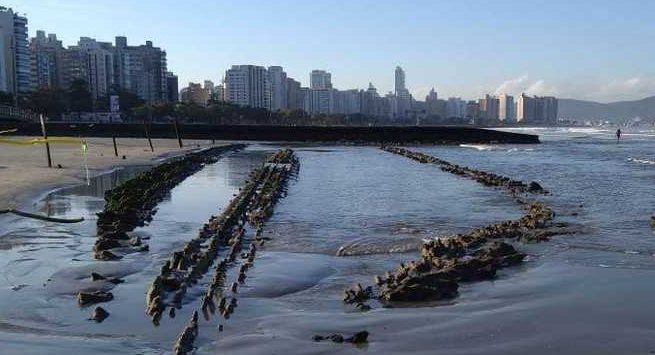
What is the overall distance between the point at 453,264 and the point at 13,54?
134 m

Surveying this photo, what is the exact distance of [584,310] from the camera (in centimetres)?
891

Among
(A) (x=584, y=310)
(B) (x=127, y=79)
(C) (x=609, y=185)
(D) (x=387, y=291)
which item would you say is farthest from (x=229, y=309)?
(B) (x=127, y=79)

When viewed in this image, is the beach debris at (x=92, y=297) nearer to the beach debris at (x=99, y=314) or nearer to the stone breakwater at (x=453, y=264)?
the beach debris at (x=99, y=314)

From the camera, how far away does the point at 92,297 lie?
29.6 feet

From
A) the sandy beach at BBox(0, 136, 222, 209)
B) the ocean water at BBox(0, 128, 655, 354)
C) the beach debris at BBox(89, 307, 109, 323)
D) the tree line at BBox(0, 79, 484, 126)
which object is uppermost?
the tree line at BBox(0, 79, 484, 126)

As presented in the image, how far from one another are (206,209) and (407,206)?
21.0ft

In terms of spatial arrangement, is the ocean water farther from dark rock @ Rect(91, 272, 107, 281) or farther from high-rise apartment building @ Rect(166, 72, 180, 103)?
high-rise apartment building @ Rect(166, 72, 180, 103)

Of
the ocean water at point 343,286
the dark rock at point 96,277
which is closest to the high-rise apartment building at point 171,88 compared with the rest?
the ocean water at point 343,286

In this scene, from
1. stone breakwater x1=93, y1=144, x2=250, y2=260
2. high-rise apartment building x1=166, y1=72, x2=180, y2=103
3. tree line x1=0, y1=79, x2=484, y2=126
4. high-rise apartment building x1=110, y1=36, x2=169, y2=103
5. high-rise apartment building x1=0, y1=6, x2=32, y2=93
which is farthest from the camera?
high-rise apartment building x1=166, y1=72, x2=180, y2=103

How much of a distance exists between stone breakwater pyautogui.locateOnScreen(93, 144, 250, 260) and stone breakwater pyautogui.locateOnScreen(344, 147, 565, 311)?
5311 millimetres

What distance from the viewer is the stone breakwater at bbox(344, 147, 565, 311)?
9.45 m

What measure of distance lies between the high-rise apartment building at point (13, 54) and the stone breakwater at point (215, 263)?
11966 cm

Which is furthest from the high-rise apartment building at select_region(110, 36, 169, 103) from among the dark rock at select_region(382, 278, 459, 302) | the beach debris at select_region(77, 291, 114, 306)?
the dark rock at select_region(382, 278, 459, 302)

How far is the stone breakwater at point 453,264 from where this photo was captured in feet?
31.0
